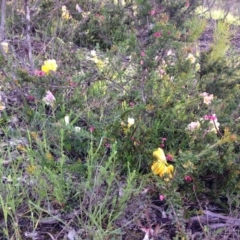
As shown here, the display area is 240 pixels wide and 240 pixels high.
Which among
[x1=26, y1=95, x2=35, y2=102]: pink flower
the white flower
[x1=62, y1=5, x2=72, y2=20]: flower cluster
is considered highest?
[x1=62, y1=5, x2=72, y2=20]: flower cluster

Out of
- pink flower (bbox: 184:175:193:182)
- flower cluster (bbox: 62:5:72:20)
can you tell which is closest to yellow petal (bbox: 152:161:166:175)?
pink flower (bbox: 184:175:193:182)

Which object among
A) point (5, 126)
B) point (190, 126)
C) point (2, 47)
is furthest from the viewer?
point (2, 47)

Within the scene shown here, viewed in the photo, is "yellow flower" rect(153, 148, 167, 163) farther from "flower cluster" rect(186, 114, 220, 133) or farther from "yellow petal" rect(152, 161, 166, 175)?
"flower cluster" rect(186, 114, 220, 133)

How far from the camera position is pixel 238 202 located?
6.35 ft

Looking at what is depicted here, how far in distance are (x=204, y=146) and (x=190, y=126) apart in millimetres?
179

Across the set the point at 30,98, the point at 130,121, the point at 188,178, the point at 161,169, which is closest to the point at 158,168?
the point at 161,169

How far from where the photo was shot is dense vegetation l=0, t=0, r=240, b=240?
5.85ft

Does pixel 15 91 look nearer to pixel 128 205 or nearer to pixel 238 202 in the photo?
pixel 128 205

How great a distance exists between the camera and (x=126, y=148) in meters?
2.01

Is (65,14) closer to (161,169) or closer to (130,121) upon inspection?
(130,121)

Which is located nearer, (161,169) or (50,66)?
(161,169)

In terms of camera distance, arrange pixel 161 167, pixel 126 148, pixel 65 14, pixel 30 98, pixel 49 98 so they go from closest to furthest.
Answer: pixel 161 167 → pixel 126 148 → pixel 49 98 → pixel 30 98 → pixel 65 14

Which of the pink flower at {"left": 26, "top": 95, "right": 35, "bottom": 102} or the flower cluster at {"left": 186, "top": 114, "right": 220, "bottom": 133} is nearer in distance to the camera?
the flower cluster at {"left": 186, "top": 114, "right": 220, "bottom": 133}

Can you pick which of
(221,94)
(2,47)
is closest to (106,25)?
(2,47)
